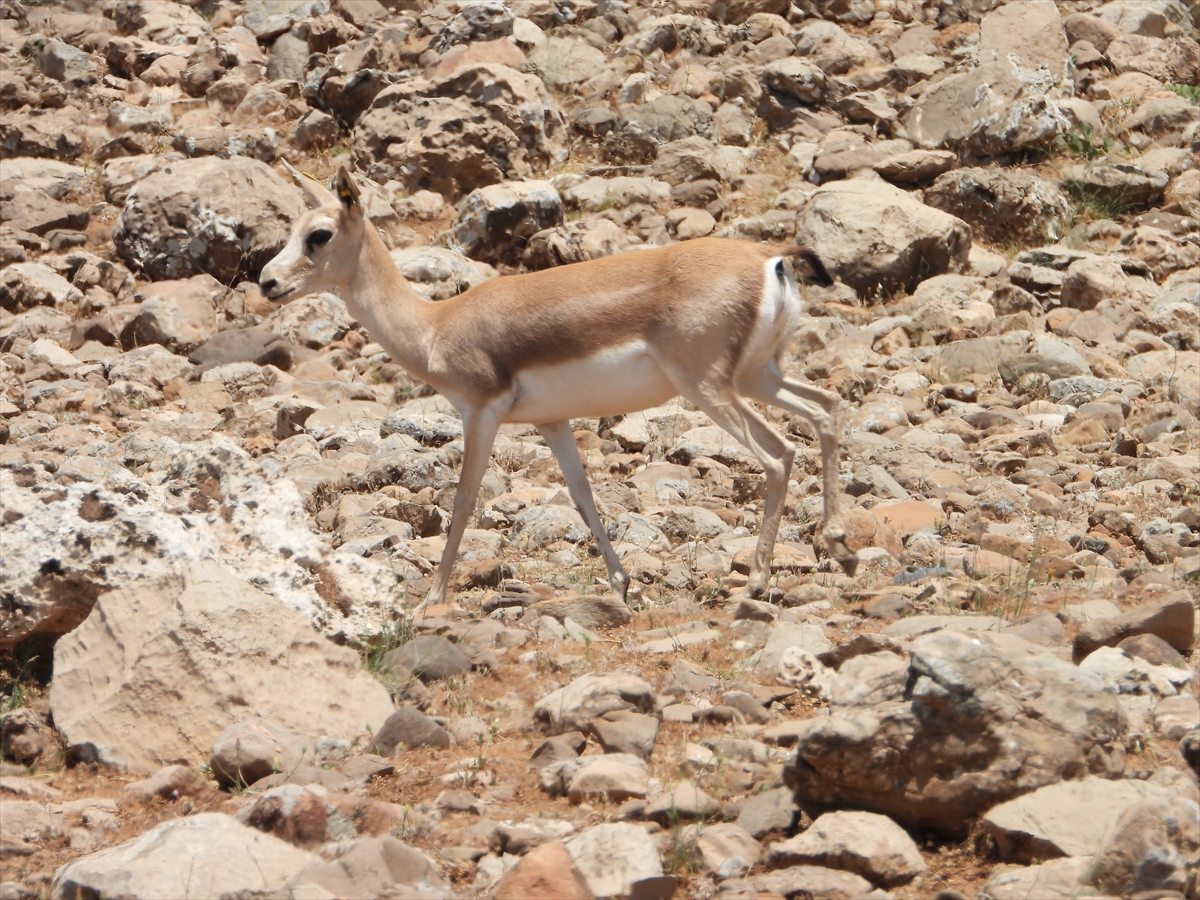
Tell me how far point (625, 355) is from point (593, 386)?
0.26 m

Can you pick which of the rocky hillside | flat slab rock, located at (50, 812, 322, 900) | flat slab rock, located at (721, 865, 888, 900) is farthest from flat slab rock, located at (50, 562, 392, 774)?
flat slab rock, located at (721, 865, 888, 900)

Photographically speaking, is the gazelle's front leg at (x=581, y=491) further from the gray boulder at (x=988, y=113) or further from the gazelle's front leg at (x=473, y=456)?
the gray boulder at (x=988, y=113)

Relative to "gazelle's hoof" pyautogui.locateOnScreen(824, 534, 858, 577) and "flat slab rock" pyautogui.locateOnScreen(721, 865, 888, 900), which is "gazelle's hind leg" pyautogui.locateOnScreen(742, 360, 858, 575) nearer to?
"gazelle's hoof" pyautogui.locateOnScreen(824, 534, 858, 577)

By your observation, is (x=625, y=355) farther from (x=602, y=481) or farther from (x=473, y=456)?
(x=602, y=481)

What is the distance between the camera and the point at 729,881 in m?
4.22

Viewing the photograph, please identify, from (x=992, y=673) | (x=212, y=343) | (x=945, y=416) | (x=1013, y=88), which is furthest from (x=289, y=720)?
(x=1013, y=88)

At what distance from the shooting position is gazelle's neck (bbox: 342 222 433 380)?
862 cm

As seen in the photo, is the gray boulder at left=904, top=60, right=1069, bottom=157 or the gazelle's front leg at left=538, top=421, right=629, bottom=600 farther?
the gray boulder at left=904, top=60, right=1069, bottom=157

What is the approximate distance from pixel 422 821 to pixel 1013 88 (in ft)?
47.7

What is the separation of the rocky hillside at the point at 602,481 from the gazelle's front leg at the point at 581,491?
0.75 ft

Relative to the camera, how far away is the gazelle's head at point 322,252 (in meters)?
8.84

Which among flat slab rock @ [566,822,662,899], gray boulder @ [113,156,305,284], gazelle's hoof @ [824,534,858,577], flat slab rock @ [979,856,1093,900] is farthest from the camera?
gray boulder @ [113,156,305,284]

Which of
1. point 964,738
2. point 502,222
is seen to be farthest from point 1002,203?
point 964,738

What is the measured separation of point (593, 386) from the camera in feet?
26.2
